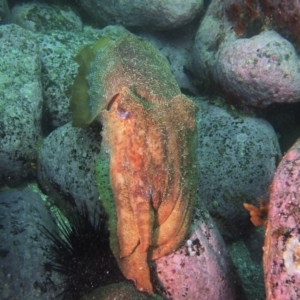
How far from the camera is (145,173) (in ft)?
9.26

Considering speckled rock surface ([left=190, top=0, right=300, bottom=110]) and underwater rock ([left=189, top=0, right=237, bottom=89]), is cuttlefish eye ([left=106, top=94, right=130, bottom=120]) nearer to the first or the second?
speckled rock surface ([left=190, top=0, right=300, bottom=110])

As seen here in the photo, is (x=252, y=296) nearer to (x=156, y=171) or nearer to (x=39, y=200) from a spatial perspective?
(x=156, y=171)

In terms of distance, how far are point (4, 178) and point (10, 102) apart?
1006mm

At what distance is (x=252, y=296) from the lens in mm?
3820

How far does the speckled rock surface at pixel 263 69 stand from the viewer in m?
4.13

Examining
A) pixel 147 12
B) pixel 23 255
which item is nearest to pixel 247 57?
pixel 147 12

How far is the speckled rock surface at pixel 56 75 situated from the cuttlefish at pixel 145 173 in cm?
167

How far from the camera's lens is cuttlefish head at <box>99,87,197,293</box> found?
2.82 m

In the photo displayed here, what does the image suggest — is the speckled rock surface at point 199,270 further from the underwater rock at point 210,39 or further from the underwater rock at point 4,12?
the underwater rock at point 4,12

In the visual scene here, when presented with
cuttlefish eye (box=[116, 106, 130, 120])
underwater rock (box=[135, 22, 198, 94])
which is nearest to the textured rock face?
cuttlefish eye (box=[116, 106, 130, 120])

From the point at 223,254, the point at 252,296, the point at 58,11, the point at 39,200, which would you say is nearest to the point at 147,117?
the point at 223,254

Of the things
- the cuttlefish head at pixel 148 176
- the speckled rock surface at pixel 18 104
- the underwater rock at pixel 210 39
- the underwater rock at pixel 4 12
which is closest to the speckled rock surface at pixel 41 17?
the underwater rock at pixel 4 12

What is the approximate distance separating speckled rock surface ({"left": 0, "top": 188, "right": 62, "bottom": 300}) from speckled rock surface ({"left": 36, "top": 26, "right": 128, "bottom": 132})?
1579mm

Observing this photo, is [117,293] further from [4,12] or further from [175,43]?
[175,43]
